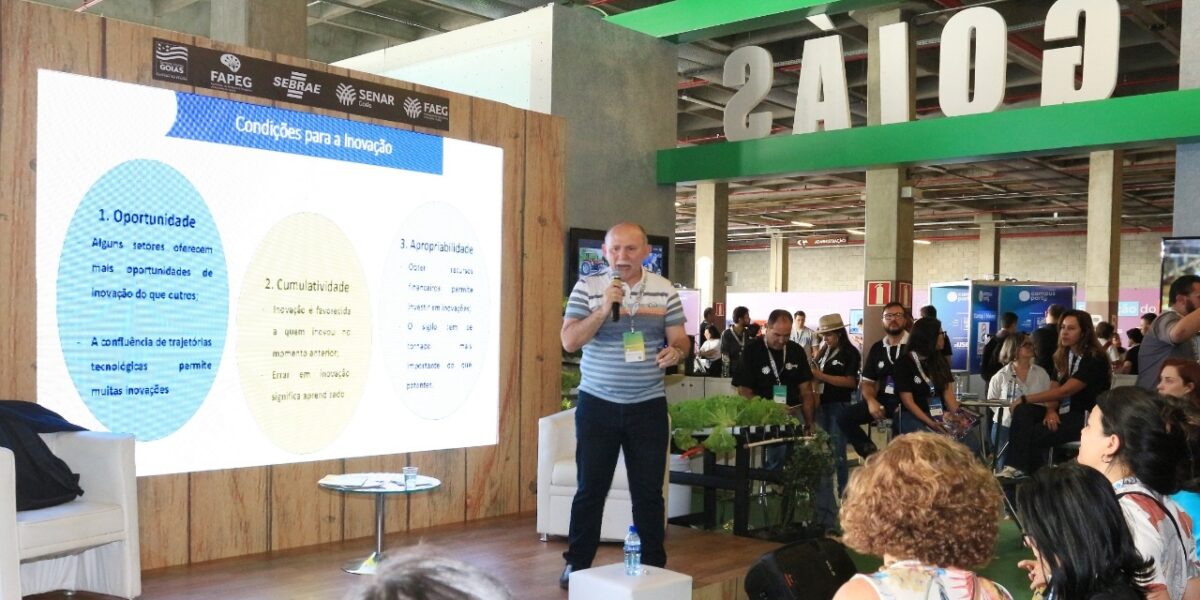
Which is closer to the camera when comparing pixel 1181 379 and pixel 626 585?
pixel 626 585

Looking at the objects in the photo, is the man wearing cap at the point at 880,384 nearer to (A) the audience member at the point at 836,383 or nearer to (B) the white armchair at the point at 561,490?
(A) the audience member at the point at 836,383

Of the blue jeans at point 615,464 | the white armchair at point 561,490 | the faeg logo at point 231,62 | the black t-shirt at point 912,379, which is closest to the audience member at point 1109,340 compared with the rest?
the black t-shirt at point 912,379

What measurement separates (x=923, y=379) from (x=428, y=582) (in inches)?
245

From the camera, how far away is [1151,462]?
103 inches

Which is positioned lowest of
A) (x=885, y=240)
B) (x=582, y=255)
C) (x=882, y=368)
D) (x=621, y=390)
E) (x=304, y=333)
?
(x=882, y=368)

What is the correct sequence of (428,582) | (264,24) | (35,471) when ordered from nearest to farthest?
1. (428,582)
2. (35,471)
3. (264,24)

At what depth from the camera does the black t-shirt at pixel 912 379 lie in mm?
6703

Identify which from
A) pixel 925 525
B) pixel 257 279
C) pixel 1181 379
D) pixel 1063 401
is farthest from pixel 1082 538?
pixel 1063 401

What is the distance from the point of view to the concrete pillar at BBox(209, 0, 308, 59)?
7.97 m

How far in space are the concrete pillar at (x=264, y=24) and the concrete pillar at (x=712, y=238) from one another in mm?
9033

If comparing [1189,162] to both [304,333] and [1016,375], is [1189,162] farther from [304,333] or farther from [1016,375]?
[304,333]

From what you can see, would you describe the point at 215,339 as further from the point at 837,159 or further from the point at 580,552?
the point at 837,159

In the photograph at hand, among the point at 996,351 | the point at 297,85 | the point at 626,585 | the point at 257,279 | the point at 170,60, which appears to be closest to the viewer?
the point at 626,585

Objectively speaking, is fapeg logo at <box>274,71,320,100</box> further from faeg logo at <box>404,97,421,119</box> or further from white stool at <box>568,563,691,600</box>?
white stool at <box>568,563,691,600</box>
